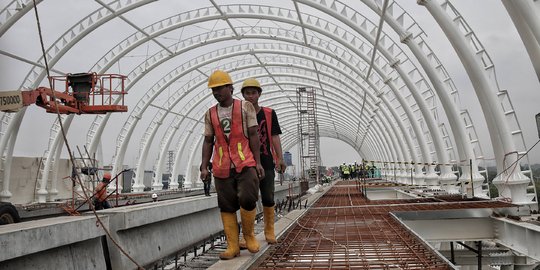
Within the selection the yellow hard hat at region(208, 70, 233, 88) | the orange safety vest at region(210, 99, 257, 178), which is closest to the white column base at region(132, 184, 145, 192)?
the orange safety vest at region(210, 99, 257, 178)

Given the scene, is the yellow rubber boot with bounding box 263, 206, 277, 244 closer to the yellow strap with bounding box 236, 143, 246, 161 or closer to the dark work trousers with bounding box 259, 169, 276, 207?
the dark work trousers with bounding box 259, 169, 276, 207

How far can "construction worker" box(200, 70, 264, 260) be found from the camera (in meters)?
5.27

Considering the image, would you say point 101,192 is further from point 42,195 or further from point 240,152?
point 42,195

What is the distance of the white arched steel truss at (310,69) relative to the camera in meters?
12.2

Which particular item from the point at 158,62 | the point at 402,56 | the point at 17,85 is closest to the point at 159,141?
the point at 158,62

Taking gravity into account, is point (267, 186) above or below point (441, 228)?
above

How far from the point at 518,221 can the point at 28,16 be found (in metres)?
19.5

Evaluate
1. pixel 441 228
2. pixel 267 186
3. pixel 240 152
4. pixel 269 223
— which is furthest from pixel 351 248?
pixel 441 228

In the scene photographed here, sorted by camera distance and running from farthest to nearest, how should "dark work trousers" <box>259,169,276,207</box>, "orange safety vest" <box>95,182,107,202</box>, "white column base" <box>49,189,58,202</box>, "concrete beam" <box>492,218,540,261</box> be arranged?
"white column base" <box>49,189,58,202</box>
"orange safety vest" <box>95,182,107,202</box>
"concrete beam" <box>492,218,540,261</box>
"dark work trousers" <box>259,169,276,207</box>

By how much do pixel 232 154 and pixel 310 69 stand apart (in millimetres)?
25681

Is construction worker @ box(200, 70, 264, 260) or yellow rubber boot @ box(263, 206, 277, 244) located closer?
construction worker @ box(200, 70, 264, 260)

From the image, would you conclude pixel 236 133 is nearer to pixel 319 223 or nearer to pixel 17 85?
pixel 319 223

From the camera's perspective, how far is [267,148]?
6234 mm

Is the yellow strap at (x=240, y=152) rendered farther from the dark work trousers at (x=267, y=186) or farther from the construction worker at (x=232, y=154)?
the dark work trousers at (x=267, y=186)
